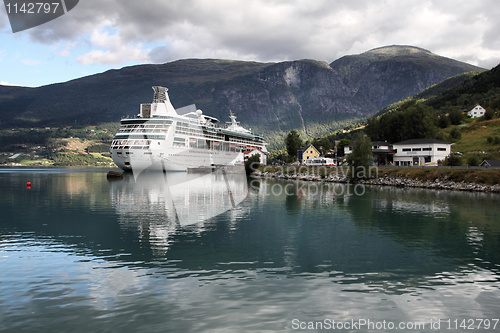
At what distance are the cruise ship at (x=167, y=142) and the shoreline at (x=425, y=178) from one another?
1528 inches

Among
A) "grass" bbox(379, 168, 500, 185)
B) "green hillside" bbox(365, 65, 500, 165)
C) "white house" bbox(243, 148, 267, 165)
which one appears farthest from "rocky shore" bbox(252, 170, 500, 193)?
"white house" bbox(243, 148, 267, 165)

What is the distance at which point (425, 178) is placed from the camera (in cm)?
6638

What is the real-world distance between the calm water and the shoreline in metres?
28.0

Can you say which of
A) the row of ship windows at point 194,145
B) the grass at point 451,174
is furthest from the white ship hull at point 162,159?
the grass at point 451,174

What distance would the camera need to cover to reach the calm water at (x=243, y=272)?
39.5 feet

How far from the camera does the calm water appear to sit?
1205 centimetres

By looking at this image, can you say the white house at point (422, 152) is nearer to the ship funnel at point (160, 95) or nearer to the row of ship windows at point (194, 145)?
the row of ship windows at point (194, 145)

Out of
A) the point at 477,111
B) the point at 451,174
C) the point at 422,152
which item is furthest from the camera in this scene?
the point at 477,111

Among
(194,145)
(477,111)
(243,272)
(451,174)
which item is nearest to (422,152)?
(451,174)

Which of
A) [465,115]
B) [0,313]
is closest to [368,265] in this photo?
[0,313]

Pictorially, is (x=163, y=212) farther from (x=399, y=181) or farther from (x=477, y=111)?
(x=477, y=111)

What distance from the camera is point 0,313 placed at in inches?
480

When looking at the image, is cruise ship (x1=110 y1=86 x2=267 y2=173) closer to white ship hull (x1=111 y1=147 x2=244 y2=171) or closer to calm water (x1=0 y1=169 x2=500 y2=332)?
white ship hull (x1=111 y1=147 x2=244 y2=171)

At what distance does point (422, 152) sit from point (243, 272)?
3291 inches
